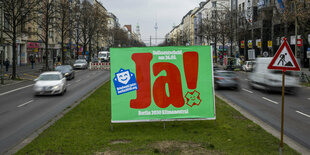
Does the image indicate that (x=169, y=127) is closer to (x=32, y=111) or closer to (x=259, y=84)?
(x=32, y=111)

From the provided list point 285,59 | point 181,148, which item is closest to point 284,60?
point 285,59

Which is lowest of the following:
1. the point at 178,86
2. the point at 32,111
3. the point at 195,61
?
the point at 32,111

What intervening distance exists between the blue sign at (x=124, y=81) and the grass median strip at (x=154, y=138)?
1225 millimetres

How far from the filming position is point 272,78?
20.3 metres

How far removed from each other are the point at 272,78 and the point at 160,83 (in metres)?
12.7

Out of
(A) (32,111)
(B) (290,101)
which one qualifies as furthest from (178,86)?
(B) (290,101)

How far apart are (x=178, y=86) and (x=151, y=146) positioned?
2407 millimetres

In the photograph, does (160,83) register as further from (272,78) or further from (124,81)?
(272,78)

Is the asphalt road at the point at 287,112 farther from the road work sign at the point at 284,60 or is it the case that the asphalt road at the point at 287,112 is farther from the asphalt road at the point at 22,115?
the asphalt road at the point at 22,115

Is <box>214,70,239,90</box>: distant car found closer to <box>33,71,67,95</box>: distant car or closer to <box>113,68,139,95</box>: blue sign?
<box>33,71,67,95</box>: distant car

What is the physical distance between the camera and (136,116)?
377 inches

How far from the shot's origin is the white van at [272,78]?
20.0 metres

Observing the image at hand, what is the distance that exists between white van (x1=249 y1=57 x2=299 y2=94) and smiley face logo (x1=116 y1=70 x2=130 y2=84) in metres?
12.5

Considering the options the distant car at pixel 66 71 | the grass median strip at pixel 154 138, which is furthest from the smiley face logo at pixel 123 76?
the distant car at pixel 66 71
